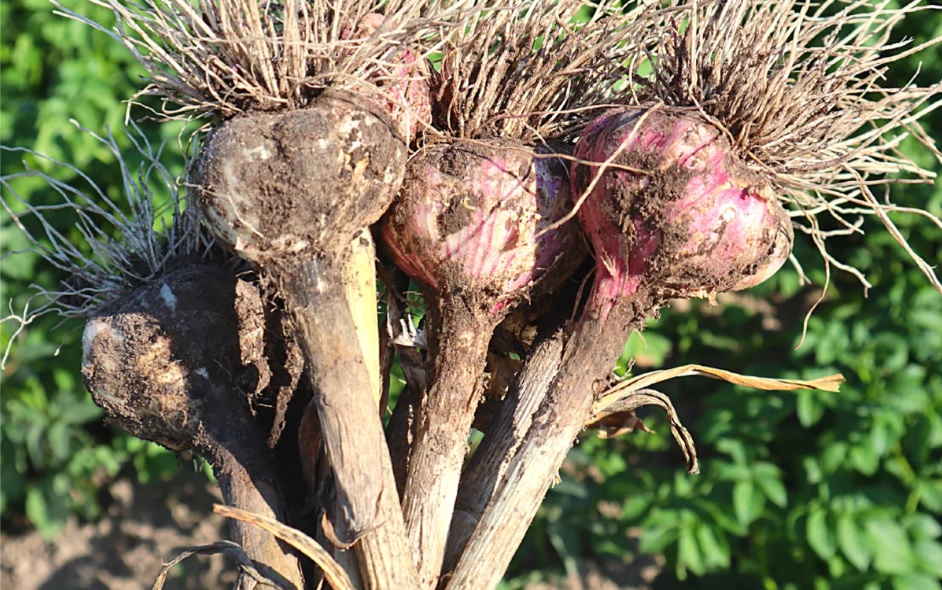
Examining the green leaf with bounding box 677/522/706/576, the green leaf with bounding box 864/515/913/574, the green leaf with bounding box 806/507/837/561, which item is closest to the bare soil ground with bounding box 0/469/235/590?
the green leaf with bounding box 677/522/706/576

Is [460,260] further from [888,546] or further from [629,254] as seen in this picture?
[888,546]

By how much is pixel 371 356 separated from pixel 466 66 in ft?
1.15

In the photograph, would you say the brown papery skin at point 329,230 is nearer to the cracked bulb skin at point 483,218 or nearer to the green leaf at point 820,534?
the cracked bulb skin at point 483,218

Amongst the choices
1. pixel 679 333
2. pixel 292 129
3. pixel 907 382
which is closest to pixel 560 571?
pixel 679 333

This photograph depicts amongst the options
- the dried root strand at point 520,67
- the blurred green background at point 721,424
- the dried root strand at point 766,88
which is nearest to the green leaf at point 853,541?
the blurred green background at point 721,424

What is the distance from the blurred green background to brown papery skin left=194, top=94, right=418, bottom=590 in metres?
1.35

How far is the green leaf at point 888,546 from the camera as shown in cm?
226

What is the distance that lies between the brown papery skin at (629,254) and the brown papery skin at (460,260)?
0.04m

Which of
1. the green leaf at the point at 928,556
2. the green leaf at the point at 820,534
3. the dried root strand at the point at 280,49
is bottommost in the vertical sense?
the green leaf at the point at 928,556

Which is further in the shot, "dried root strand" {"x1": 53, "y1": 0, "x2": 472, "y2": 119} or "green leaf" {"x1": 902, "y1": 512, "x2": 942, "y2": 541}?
"green leaf" {"x1": 902, "y1": 512, "x2": 942, "y2": 541}

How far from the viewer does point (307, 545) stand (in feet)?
3.12

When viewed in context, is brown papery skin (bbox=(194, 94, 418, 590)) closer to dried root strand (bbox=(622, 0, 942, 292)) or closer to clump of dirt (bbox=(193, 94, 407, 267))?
clump of dirt (bbox=(193, 94, 407, 267))

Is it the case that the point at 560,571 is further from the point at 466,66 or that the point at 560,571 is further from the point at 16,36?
the point at 16,36

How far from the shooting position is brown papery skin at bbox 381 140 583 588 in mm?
963
